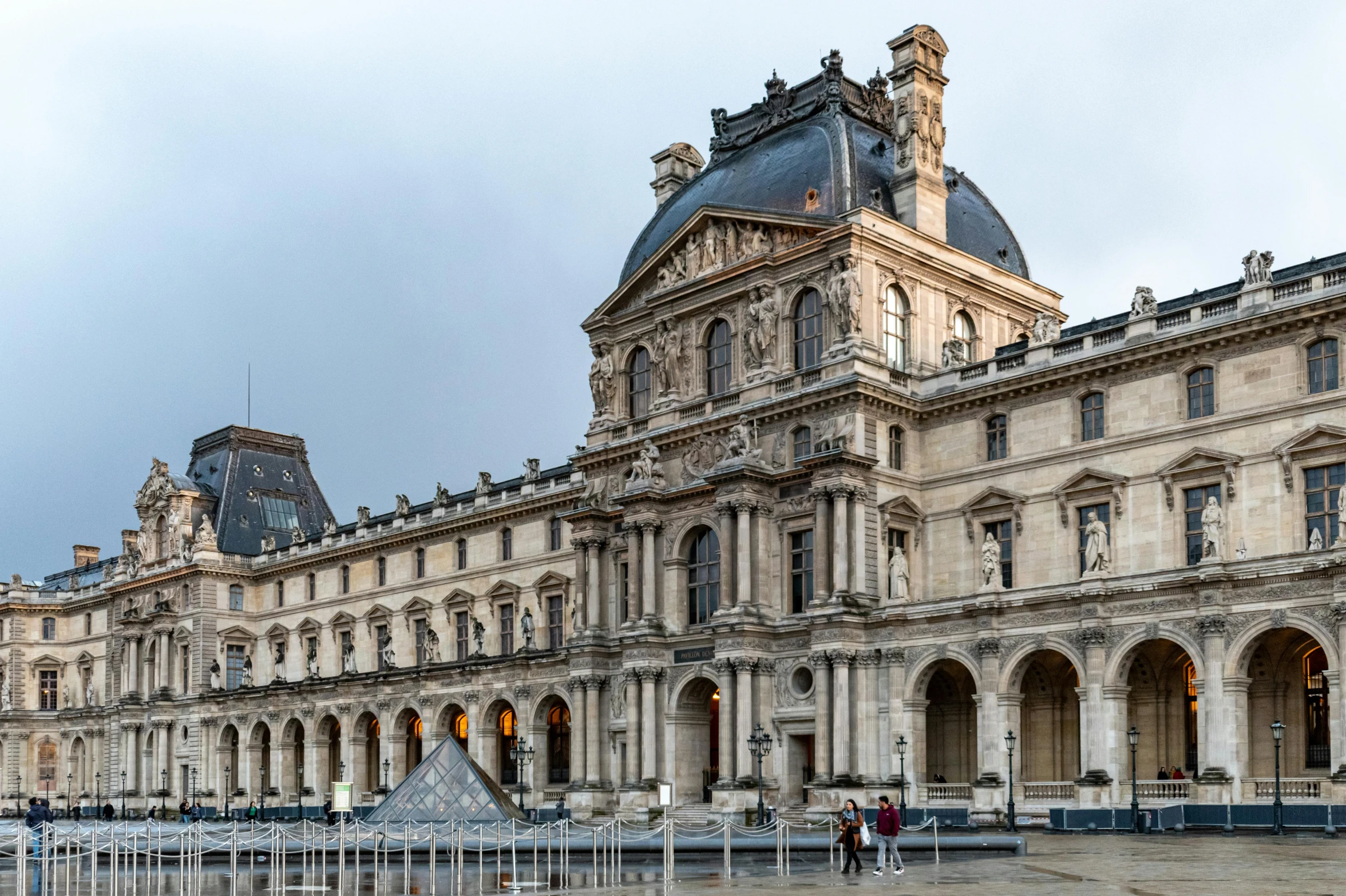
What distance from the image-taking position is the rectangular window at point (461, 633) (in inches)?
3204

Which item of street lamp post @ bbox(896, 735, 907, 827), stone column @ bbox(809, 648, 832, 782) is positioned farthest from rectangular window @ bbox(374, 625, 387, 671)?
street lamp post @ bbox(896, 735, 907, 827)

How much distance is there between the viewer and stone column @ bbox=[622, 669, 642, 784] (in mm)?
61625

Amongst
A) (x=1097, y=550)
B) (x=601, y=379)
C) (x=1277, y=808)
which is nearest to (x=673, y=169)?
(x=601, y=379)

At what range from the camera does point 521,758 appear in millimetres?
68750

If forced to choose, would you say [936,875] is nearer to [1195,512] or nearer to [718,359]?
[1195,512]

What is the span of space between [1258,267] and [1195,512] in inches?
303

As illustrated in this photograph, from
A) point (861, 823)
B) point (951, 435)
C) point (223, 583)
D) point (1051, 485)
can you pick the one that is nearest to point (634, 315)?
point (951, 435)

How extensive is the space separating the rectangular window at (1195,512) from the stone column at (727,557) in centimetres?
1560

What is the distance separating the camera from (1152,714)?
51344 millimetres

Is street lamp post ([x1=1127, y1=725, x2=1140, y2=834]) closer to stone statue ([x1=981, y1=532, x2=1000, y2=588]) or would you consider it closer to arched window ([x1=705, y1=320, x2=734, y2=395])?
stone statue ([x1=981, y1=532, x2=1000, y2=588])

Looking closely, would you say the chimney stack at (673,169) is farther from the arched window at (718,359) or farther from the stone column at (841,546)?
the stone column at (841,546)

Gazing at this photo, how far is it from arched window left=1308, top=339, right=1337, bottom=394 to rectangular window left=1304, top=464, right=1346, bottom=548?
238 cm

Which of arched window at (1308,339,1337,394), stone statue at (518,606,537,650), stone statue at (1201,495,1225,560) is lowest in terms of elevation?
stone statue at (518,606,537,650)

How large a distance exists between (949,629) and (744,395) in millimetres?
12584
